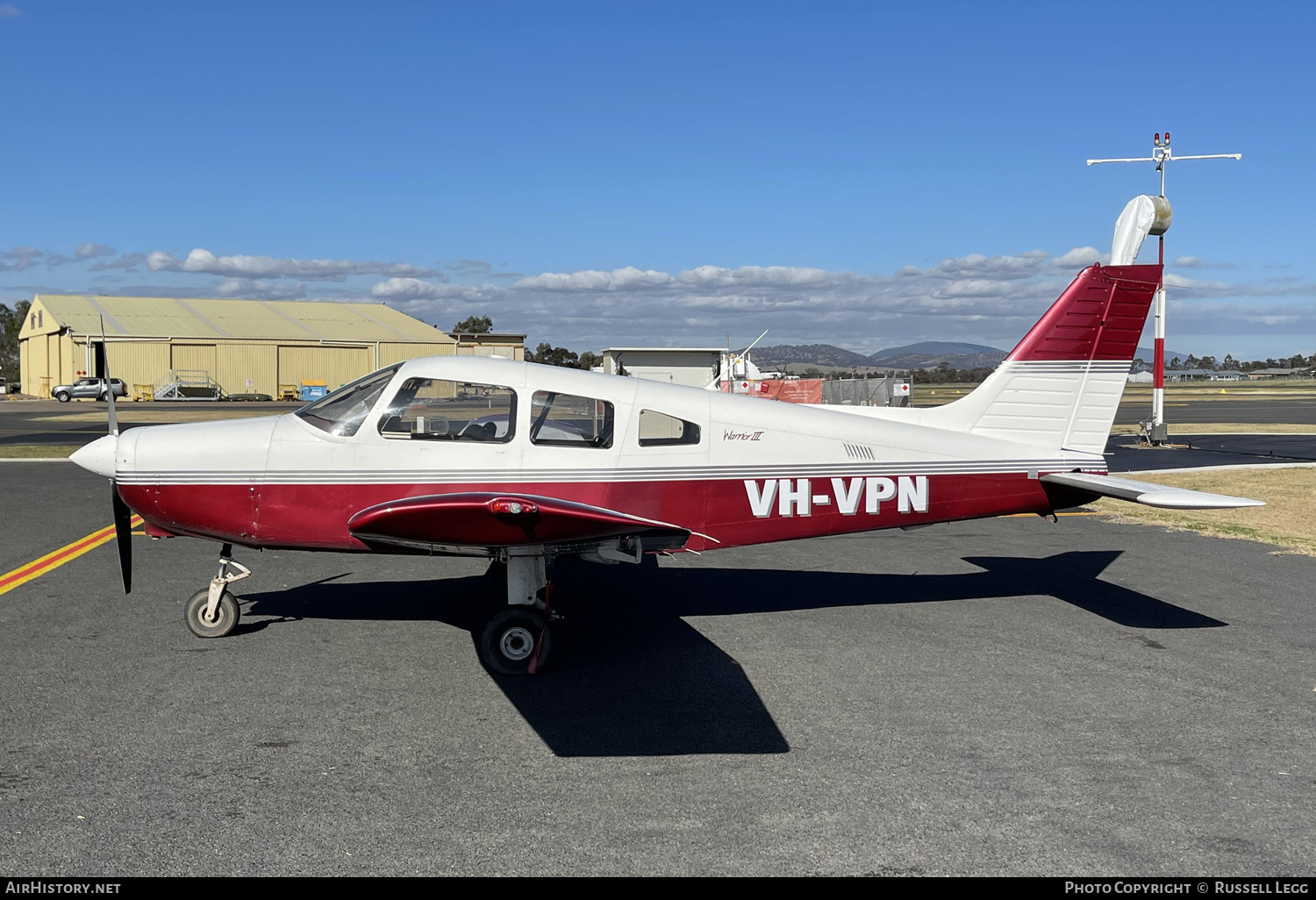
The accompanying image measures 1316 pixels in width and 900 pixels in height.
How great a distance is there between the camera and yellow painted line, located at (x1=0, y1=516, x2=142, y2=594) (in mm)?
9195

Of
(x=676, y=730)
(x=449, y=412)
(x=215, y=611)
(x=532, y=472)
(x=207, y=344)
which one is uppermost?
(x=207, y=344)

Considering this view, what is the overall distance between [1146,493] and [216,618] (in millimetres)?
7187

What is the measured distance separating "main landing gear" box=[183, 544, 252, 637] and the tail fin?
6171mm

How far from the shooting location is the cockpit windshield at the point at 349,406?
7.07m

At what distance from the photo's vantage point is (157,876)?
3.79 m

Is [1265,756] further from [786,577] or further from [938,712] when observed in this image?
[786,577]

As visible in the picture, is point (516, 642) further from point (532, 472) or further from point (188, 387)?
point (188, 387)

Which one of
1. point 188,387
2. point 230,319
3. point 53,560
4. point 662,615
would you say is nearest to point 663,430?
point 662,615

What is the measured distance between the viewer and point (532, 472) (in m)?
7.02

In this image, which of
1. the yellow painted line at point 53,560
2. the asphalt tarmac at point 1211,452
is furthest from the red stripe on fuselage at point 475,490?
the asphalt tarmac at point 1211,452

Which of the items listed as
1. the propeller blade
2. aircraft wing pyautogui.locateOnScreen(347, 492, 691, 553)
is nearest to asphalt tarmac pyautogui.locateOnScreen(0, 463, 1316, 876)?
the propeller blade

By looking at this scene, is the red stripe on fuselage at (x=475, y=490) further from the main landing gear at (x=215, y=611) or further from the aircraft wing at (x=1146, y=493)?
the aircraft wing at (x=1146, y=493)

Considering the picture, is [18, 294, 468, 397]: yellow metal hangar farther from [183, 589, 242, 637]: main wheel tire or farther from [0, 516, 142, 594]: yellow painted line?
[183, 589, 242, 637]: main wheel tire
